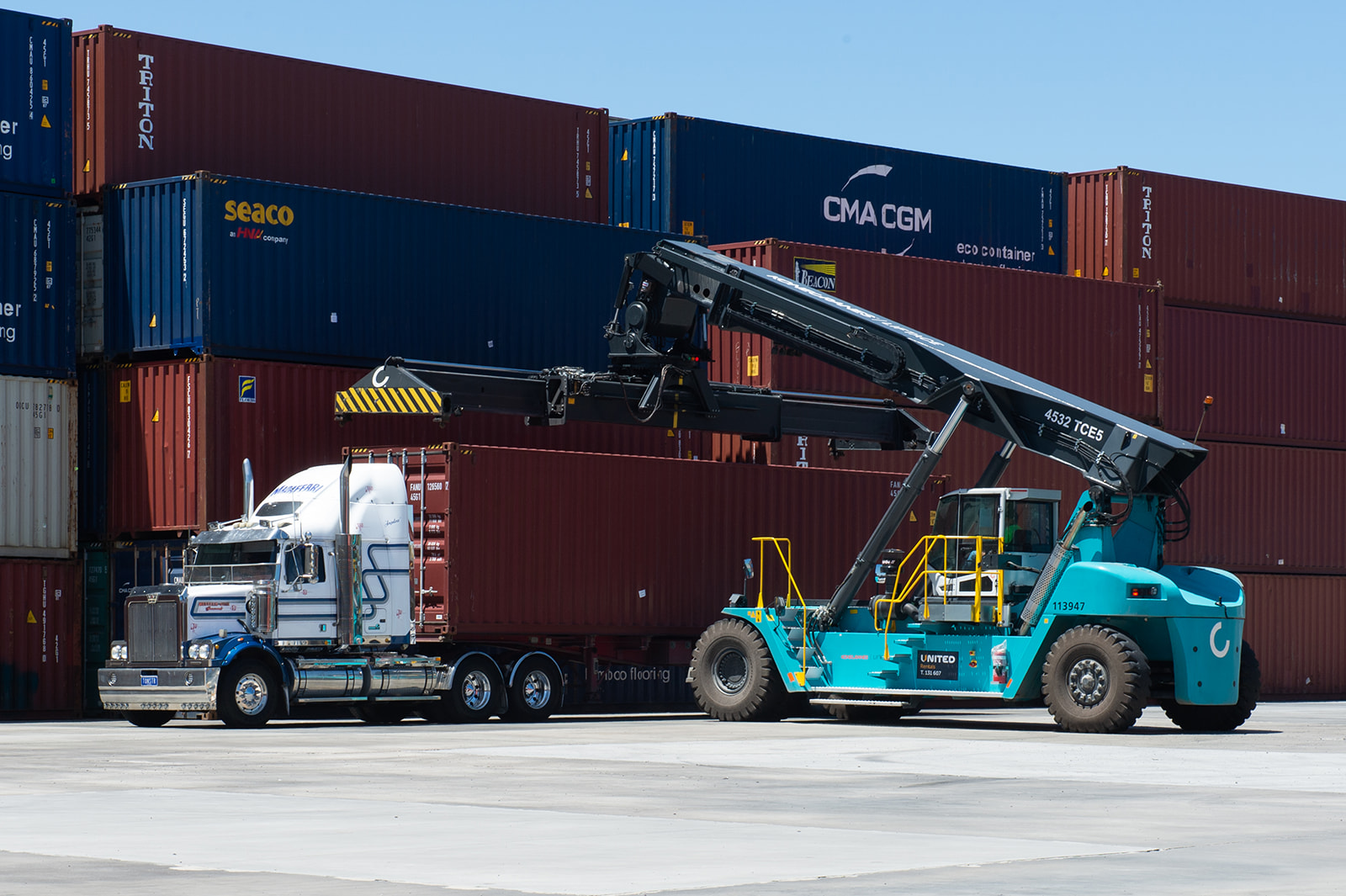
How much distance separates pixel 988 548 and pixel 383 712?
779cm

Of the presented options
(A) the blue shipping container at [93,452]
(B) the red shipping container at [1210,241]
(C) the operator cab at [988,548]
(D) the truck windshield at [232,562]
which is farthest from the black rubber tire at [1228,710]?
(B) the red shipping container at [1210,241]

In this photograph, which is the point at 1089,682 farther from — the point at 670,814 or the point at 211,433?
the point at 211,433

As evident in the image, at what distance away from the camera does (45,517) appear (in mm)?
26656

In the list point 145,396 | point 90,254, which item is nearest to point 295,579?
point 145,396

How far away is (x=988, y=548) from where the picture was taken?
74.9ft

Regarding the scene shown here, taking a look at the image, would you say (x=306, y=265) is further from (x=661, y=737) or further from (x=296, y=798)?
(x=296, y=798)

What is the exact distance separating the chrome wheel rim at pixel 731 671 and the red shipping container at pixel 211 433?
4.60 m

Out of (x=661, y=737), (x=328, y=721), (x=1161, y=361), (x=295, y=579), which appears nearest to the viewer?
(x=661, y=737)

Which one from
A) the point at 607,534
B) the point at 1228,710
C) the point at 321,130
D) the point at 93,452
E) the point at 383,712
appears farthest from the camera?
the point at 321,130

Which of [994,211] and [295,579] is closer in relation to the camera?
[295,579]

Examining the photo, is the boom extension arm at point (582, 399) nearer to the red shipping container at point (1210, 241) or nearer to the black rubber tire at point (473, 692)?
the black rubber tire at point (473, 692)

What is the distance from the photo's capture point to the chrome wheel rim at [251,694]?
74.4 feet

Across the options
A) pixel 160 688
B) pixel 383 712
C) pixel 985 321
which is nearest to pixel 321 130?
pixel 383 712

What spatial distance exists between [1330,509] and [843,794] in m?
25.8
